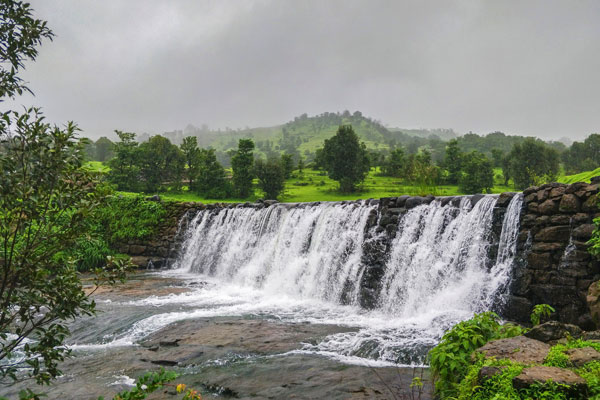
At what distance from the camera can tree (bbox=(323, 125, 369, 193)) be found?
125ft

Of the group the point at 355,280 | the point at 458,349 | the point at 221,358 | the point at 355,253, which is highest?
the point at 458,349

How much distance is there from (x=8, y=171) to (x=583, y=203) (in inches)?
362

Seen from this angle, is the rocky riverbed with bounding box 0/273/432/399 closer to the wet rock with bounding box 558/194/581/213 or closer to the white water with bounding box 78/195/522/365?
the white water with bounding box 78/195/522/365

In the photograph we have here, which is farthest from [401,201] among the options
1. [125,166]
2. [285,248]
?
[125,166]

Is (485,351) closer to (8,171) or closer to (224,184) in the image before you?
(8,171)

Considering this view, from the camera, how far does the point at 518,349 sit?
3914 mm

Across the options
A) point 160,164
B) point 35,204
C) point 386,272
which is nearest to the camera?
point 35,204

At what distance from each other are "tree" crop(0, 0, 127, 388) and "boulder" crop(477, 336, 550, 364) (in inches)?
160

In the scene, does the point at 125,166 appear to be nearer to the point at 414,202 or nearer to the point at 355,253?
the point at 355,253

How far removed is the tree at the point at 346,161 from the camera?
125 ft

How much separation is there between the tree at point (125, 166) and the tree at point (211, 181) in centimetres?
653

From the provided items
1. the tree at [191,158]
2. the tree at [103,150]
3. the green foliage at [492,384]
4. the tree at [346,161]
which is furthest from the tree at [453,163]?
the tree at [103,150]

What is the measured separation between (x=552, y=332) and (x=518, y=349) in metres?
0.84

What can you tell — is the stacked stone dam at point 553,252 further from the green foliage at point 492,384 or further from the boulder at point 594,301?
the green foliage at point 492,384
